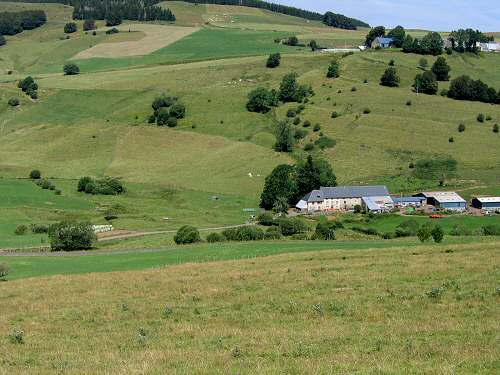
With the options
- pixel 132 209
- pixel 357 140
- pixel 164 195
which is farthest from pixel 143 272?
pixel 357 140

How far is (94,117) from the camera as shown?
6102 inches

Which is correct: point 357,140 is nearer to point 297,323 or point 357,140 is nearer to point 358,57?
point 358,57

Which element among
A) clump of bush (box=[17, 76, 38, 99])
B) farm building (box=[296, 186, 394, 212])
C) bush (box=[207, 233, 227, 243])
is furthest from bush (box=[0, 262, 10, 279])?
clump of bush (box=[17, 76, 38, 99])

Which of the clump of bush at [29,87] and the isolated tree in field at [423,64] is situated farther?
the isolated tree in field at [423,64]

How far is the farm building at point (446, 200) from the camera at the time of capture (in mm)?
100875

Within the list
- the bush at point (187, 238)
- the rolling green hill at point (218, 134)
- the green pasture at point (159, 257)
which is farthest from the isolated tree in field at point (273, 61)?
the green pasture at point (159, 257)

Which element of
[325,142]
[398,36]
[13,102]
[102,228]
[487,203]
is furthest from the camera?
[398,36]

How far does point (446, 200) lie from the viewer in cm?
10194

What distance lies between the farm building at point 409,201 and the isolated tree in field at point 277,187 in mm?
15826

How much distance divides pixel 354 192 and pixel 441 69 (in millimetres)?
64867

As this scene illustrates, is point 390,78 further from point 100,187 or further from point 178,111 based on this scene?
point 100,187

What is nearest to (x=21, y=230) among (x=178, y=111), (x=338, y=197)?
(x=338, y=197)

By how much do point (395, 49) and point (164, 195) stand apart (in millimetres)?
96571

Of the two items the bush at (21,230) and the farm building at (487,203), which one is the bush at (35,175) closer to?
the bush at (21,230)
